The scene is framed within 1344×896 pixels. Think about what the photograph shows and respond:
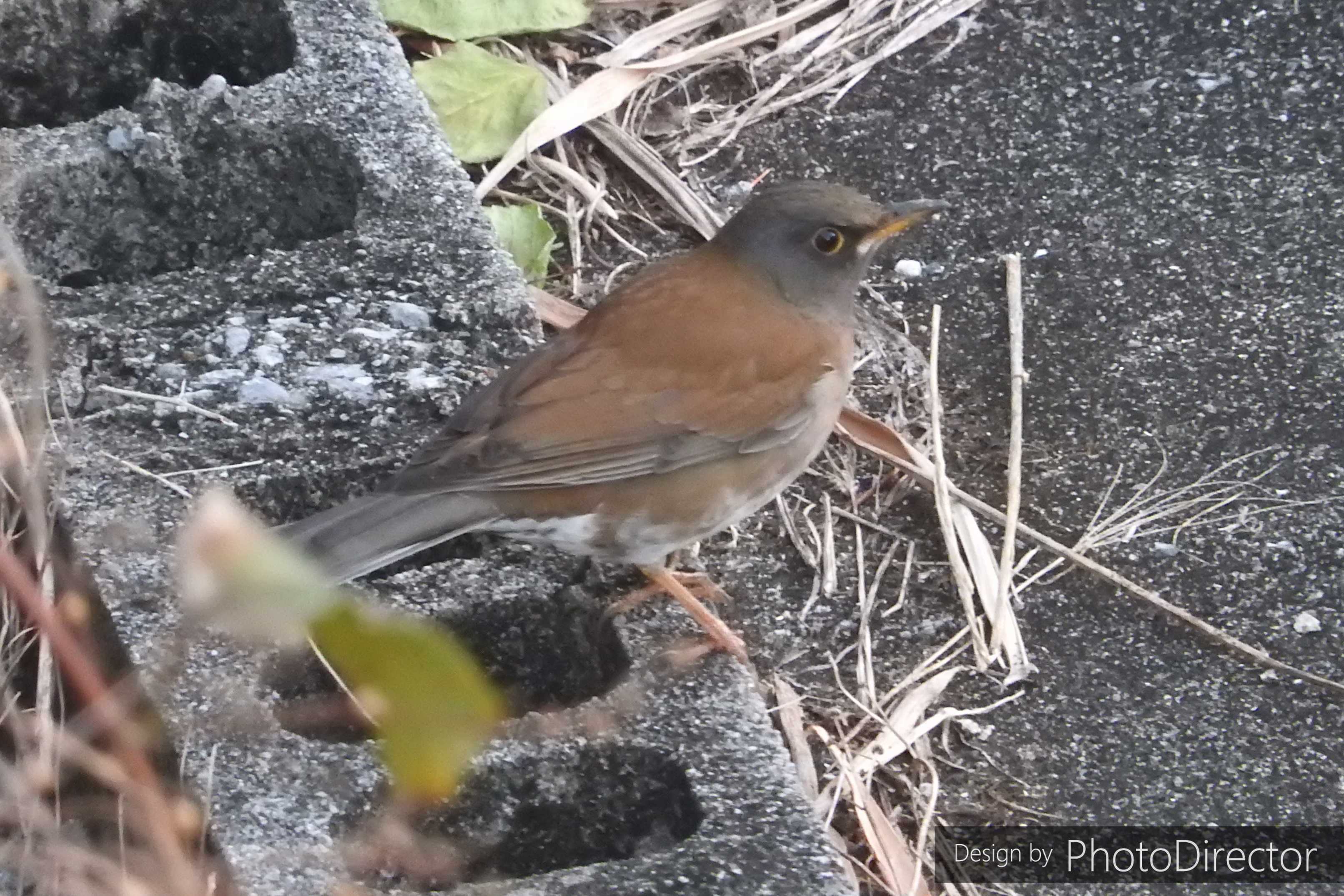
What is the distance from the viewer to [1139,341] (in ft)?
14.4

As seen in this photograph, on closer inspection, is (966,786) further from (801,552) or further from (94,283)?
(94,283)

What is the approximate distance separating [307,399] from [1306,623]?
2.31 m

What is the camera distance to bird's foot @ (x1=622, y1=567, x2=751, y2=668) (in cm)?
304

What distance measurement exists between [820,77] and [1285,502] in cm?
212

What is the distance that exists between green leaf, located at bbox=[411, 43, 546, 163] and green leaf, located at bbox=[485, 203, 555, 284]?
1.06ft

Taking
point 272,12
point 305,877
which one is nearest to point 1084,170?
point 272,12

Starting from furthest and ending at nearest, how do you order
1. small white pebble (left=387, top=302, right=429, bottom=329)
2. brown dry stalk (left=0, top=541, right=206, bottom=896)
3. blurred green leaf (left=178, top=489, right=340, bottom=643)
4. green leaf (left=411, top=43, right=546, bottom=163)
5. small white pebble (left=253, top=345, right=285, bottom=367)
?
green leaf (left=411, top=43, right=546, bottom=163), small white pebble (left=387, top=302, right=429, bottom=329), small white pebble (left=253, top=345, right=285, bottom=367), brown dry stalk (left=0, top=541, right=206, bottom=896), blurred green leaf (left=178, top=489, right=340, bottom=643)

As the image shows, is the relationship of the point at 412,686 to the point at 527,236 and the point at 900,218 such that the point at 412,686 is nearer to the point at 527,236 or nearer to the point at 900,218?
the point at 900,218

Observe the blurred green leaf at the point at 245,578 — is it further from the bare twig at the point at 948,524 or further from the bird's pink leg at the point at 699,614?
the bare twig at the point at 948,524

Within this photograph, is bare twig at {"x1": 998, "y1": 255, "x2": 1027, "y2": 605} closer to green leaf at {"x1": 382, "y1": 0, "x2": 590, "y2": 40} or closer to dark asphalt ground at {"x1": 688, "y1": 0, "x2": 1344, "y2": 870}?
dark asphalt ground at {"x1": 688, "y1": 0, "x2": 1344, "y2": 870}

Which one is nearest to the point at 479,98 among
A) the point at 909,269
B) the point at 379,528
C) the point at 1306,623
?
the point at 909,269

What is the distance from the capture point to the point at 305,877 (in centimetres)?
253

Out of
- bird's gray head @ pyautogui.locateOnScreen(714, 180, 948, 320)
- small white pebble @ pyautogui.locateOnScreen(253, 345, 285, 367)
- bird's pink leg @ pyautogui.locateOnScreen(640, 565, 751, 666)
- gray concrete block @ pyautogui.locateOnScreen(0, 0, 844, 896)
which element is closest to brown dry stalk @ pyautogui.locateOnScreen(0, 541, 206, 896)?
gray concrete block @ pyautogui.locateOnScreen(0, 0, 844, 896)

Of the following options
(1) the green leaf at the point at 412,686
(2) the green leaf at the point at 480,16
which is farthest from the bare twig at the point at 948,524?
(1) the green leaf at the point at 412,686
